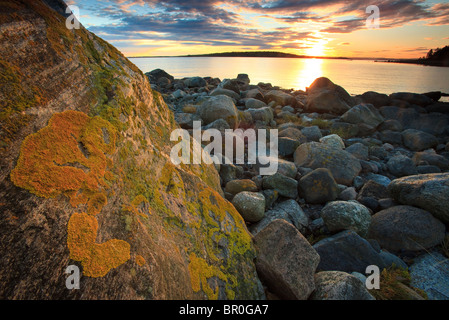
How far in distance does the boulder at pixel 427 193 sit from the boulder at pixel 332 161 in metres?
1.76

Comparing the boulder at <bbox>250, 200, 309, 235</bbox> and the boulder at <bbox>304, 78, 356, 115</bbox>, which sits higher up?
the boulder at <bbox>304, 78, 356, 115</bbox>

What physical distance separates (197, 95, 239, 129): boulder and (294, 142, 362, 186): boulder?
385 centimetres

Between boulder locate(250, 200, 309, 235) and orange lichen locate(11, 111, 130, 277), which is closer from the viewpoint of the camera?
orange lichen locate(11, 111, 130, 277)

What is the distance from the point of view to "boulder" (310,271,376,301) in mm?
3104

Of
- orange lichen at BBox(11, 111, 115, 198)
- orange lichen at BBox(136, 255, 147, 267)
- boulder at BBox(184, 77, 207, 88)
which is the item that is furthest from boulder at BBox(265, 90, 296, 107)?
orange lichen at BBox(136, 255, 147, 267)

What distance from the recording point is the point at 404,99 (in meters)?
22.5

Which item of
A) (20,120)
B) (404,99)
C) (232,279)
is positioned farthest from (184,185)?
(404,99)

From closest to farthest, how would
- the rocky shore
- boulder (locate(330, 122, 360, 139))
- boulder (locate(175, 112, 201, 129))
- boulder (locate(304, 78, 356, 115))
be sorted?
the rocky shore → boulder (locate(175, 112, 201, 129)) → boulder (locate(330, 122, 360, 139)) → boulder (locate(304, 78, 356, 115))

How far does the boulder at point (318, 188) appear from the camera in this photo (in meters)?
6.83

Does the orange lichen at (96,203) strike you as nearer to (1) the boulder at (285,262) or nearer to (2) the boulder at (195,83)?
(1) the boulder at (285,262)

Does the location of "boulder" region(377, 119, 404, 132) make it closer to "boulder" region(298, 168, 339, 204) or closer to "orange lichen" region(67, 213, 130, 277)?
"boulder" region(298, 168, 339, 204)
